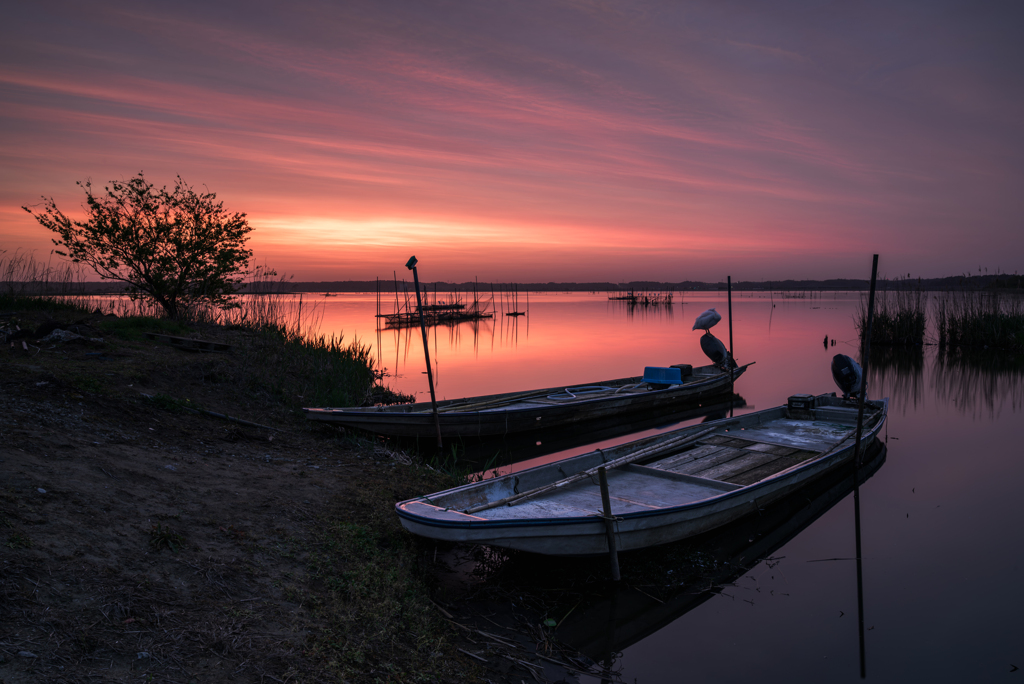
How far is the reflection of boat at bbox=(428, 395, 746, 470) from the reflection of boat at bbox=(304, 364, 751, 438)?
24 centimetres

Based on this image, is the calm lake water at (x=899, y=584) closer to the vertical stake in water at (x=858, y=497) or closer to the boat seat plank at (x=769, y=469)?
the vertical stake in water at (x=858, y=497)

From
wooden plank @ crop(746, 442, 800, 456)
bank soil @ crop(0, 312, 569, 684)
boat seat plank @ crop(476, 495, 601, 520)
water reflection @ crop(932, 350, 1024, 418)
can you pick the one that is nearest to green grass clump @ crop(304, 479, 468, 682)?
bank soil @ crop(0, 312, 569, 684)

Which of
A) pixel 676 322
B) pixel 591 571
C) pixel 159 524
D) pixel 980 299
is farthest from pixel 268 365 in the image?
pixel 676 322

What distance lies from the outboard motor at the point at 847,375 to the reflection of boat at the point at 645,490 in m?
1.94

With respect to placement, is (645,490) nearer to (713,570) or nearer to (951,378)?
(713,570)

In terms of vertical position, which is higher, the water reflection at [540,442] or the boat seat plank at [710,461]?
the boat seat plank at [710,461]

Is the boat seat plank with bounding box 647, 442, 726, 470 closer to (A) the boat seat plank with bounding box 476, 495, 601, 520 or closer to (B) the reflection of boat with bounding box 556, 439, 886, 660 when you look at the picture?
(B) the reflection of boat with bounding box 556, 439, 886, 660

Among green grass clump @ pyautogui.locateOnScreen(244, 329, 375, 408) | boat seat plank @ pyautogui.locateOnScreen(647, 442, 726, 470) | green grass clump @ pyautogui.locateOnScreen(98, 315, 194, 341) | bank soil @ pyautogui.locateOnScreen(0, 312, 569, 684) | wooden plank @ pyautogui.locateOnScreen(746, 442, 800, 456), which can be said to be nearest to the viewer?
bank soil @ pyautogui.locateOnScreen(0, 312, 569, 684)

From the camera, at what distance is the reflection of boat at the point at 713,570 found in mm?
5164

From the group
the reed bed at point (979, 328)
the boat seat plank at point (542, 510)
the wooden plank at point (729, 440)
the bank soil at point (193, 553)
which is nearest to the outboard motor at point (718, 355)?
the wooden plank at point (729, 440)

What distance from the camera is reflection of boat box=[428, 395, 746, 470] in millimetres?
10789

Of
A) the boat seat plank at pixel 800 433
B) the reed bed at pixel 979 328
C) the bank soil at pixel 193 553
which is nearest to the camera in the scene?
the bank soil at pixel 193 553

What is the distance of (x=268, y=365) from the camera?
1196 cm

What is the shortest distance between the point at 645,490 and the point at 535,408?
4979 millimetres
